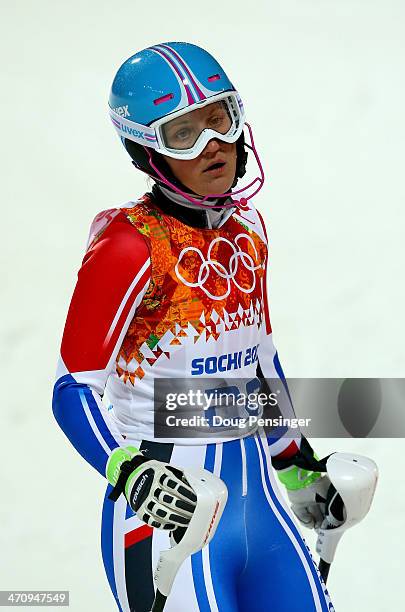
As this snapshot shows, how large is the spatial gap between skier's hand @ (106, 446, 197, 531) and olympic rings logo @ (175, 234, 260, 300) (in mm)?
440

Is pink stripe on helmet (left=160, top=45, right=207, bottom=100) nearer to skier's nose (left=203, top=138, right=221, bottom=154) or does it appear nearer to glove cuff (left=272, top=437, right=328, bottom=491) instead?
skier's nose (left=203, top=138, right=221, bottom=154)

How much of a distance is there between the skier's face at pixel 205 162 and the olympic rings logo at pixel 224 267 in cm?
13

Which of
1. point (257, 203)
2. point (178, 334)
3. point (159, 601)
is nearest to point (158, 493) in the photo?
point (159, 601)

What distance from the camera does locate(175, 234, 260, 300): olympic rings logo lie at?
10.2 feet

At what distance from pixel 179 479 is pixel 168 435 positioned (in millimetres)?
301

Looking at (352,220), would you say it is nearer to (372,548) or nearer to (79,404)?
(372,548)

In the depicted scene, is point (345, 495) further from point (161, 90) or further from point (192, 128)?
point (161, 90)

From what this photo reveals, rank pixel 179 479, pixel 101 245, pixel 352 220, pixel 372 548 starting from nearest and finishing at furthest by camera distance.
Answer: pixel 179 479 → pixel 101 245 → pixel 372 548 → pixel 352 220

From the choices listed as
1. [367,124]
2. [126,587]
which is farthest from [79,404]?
[367,124]

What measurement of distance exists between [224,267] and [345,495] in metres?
0.65

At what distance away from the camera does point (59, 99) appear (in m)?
7.70

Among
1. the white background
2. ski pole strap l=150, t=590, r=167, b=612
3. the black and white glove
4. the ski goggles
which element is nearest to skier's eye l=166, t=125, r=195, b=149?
the ski goggles

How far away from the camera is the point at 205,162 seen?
10.3 ft

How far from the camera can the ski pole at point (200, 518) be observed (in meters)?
2.83
